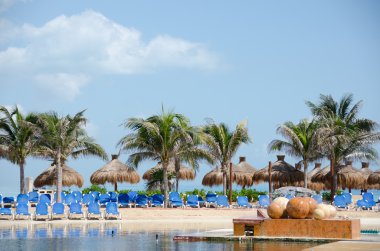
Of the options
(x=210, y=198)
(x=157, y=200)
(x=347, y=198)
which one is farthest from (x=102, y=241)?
(x=347, y=198)

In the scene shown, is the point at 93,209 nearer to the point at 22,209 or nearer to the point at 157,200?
the point at 22,209

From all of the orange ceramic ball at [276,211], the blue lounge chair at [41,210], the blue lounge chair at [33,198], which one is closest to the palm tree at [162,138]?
the blue lounge chair at [33,198]

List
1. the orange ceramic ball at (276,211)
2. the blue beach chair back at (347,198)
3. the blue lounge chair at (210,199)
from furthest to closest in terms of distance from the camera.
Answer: the blue lounge chair at (210,199), the blue beach chair back at (347,198), the orange ceramic ball at (276,211)

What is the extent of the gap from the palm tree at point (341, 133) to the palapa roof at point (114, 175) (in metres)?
10.3

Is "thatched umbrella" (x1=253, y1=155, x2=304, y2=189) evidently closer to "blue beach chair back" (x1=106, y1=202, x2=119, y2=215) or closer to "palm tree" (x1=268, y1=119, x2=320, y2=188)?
"palm tree" (x1=268, y1=119, x2=320, y2=188)

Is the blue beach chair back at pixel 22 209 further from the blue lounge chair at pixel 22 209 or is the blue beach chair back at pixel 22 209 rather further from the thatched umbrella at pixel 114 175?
the thatched umbrella at pixel 114 175

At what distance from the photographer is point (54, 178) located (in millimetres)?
38406

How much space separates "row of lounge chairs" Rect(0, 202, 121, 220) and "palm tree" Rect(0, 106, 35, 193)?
6896 mm

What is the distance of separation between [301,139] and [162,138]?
8214mm

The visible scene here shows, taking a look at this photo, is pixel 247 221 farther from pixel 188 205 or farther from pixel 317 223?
pixel 188 205

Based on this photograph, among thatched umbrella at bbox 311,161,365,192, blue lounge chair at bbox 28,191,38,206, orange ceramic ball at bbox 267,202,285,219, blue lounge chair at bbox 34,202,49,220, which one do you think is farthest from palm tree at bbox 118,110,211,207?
orange ceramic ball at bbox 267,202,285,219

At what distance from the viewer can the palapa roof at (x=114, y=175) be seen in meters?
39.8

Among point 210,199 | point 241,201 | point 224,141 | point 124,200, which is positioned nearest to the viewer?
point 124,200

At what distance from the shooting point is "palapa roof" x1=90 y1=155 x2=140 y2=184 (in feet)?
131
